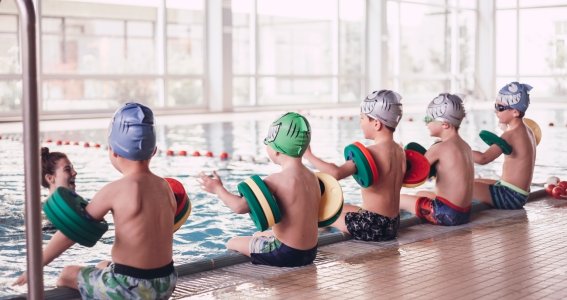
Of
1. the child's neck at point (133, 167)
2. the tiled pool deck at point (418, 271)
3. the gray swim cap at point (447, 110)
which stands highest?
the gray swim cap at point (447, 110)

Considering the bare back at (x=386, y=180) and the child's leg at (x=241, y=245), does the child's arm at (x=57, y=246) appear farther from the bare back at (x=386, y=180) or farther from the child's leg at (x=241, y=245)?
the bare back at (x=386, y=180)

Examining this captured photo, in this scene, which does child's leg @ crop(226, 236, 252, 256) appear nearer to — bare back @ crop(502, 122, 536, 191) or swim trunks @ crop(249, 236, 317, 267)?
swim trunks @ crop(249, 236, 317, 267)

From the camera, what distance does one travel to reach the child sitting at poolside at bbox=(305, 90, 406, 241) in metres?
5.41

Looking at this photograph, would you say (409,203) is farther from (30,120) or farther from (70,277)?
(30,120)

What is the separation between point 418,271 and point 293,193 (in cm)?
85

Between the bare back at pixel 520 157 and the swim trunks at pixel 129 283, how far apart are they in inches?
155

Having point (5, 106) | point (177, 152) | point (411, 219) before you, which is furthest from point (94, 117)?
point (411, 219)

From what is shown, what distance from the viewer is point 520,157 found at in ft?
22.3

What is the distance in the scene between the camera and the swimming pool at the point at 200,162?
5.54 metres

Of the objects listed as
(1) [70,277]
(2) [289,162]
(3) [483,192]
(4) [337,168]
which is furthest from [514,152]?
Result: (1) [70,277]

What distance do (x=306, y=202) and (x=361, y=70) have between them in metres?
24.7

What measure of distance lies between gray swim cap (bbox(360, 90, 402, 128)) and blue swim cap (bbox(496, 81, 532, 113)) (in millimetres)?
1676

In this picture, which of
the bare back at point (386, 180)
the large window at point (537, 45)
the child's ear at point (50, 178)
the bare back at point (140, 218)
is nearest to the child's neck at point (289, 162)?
the bare back at point (386, 180)

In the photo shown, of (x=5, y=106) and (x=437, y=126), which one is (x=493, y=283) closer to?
(x=437, y=126)
